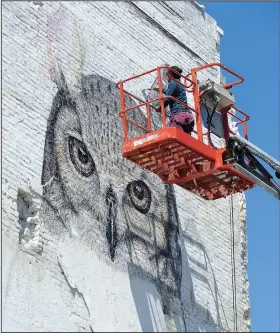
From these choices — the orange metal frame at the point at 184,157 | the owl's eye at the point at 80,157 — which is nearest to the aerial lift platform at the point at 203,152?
the orange metal frame at the point at 184,157

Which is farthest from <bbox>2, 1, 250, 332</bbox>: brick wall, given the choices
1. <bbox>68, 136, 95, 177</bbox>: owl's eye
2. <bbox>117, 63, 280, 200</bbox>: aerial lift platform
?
<bbox>117, 63, 280, 200</bbox>: aerial lift platform

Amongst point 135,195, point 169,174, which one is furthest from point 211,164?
point 135,195

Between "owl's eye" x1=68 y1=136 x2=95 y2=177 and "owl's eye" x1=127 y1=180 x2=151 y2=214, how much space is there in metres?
1.01

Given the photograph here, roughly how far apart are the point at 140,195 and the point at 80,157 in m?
1.56

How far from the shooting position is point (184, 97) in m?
19.0

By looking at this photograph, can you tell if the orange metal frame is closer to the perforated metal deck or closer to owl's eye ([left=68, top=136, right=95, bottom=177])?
the perforated metal deck

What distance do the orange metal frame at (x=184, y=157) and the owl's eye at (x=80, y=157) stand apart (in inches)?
32.0

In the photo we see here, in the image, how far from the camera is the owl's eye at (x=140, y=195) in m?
19.8

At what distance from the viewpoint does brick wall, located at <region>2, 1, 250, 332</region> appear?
1756 cm

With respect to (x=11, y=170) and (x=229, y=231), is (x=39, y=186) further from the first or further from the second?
(x=229, y=231)

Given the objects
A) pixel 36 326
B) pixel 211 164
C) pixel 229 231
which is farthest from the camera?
pixel 229 231

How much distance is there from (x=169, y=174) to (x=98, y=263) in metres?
1.79

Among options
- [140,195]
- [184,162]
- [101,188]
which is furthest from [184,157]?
[140,195]

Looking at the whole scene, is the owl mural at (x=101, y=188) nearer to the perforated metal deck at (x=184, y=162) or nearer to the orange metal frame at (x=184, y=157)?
the orange metal frame at (x=184, y=157)
